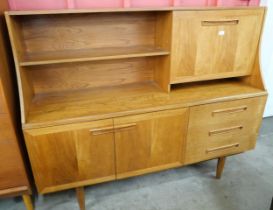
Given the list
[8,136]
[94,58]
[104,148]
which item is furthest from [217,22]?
[8,136]

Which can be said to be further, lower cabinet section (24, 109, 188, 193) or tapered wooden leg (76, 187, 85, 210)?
tapered wooden leg (76, 187, 85, 210)

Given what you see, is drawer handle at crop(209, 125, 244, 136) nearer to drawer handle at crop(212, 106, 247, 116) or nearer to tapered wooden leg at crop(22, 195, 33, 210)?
drawer handle at crop(212, 106, 247, 116)

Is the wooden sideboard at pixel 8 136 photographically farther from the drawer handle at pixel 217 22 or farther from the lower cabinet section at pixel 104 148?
the drawer handle at pixel 217 22

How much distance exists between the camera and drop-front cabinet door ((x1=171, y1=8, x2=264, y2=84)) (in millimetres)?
1385

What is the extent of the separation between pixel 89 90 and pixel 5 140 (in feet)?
2.03

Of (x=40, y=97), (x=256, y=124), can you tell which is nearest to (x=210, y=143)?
(x=256, y=124)

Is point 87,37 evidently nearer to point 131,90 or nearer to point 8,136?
point 131,90

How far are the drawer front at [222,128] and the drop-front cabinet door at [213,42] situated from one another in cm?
24

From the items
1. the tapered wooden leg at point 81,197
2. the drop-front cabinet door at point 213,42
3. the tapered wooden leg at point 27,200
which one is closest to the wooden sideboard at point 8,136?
the tapered wooden leg at point 27,200

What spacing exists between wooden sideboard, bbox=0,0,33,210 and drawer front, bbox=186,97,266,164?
1.04 metres

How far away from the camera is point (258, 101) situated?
1.55 m

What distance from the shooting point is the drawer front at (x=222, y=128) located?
148 cm

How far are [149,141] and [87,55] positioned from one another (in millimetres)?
662

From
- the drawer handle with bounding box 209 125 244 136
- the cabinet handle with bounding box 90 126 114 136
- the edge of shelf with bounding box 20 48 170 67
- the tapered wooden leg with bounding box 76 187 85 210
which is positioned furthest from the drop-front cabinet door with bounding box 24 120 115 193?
the drawer handle with bounding box 209 125 244 136
